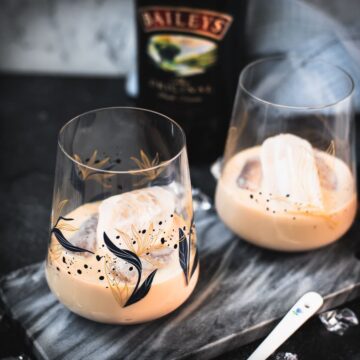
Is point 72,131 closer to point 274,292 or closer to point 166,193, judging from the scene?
point 166,193

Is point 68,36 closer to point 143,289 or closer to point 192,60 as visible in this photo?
point 192,60

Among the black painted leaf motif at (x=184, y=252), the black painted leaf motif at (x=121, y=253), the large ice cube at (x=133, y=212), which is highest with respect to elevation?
the large ice cube at (x=133, y=212)

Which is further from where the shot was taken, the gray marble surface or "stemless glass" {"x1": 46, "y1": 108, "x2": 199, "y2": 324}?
the gray marble surface

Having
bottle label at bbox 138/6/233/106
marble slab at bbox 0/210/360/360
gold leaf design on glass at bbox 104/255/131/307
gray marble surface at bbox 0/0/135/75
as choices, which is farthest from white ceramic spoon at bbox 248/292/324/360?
gray marble surface at bbox 0/0/135/75

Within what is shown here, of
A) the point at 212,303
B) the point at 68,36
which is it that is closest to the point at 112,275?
the point at 212,303

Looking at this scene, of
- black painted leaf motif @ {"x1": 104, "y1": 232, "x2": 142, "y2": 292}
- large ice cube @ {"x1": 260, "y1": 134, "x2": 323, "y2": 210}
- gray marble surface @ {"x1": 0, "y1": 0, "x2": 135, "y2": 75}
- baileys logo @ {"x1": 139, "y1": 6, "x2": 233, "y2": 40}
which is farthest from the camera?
gray marble surface @ {"x1": 0, "y1": 0, "x2": 135, "y2": 75}

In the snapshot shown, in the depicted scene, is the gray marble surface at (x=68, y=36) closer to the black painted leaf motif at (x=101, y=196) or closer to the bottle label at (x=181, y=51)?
the bottle label at (x=181, y=51)

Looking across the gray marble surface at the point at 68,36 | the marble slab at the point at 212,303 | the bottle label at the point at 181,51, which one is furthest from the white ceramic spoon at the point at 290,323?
the gray marble surface at the point at 68,36

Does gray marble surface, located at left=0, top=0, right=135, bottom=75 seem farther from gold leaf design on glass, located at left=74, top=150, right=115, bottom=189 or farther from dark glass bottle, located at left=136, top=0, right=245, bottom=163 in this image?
gold leaf design on glass, located at left=74, top=150, right=115, bottom=189
